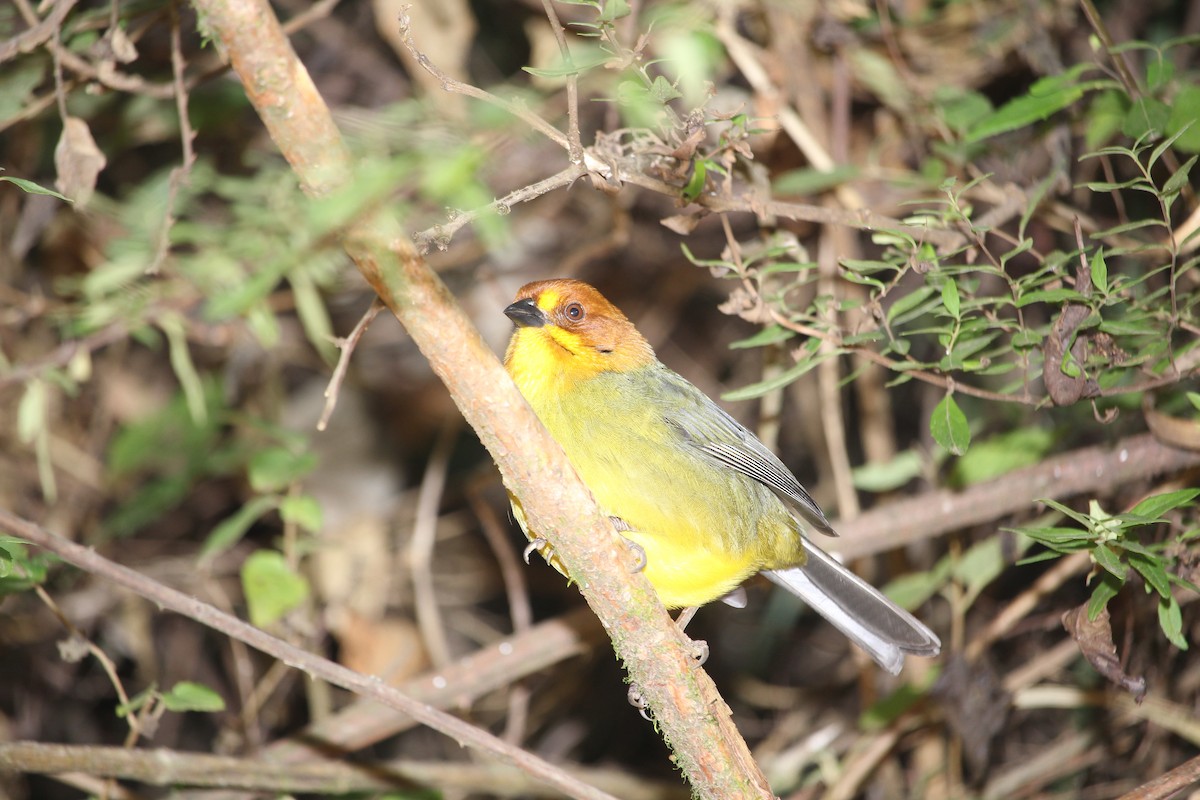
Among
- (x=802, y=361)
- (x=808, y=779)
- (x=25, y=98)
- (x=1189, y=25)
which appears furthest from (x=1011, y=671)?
(x=25, y=98)

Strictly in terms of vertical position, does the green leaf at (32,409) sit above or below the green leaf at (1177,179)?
below

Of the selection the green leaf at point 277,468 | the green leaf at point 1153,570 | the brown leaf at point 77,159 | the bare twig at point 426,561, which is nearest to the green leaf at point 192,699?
the green leaf at point 277,468

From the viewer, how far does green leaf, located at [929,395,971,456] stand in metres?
2.49

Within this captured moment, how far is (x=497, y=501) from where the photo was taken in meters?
5.97

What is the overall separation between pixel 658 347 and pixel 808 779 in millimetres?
2296

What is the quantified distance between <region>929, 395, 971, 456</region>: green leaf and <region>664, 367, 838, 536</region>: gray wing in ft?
2.42

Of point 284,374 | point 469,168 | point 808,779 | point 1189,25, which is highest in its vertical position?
point 469,168

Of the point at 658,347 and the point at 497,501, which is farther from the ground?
the point at 658,347

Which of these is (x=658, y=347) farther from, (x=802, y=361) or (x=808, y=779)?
(x=802, y=361)

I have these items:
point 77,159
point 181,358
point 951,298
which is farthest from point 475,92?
point 181,358

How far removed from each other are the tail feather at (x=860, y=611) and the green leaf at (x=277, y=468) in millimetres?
1675

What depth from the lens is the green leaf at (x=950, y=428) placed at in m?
2.49

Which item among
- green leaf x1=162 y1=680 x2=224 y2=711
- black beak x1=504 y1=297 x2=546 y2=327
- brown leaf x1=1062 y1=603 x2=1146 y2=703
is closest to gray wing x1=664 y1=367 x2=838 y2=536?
black beak x1=504 y1=297 x2=546 y2=327

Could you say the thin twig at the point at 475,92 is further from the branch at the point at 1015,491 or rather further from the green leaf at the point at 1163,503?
the branch at the point at 1015,491
